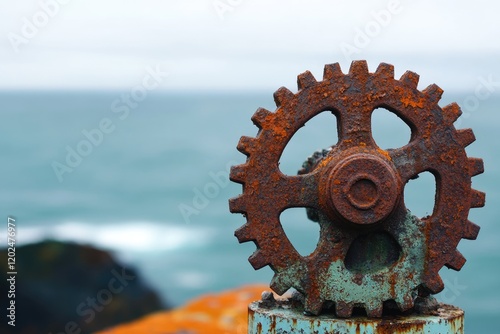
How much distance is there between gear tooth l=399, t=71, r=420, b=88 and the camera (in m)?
4.45

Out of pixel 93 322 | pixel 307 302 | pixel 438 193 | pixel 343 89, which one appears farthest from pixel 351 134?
pixel 93 322

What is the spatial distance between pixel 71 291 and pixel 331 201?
8.07 metres

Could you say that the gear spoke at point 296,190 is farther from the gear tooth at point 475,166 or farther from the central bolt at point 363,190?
the gear tooth at point 475,166

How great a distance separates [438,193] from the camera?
14.8ft

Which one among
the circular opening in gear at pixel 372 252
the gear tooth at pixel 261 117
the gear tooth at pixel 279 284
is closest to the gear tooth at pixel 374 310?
the circular opening in gear at pixel 372 252

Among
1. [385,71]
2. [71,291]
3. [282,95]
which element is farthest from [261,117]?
[71,291]

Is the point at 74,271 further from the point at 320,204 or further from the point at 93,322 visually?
the point at 320,204

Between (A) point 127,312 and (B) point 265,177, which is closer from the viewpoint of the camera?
(B) point 265,177

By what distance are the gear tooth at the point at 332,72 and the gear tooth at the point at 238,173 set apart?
538 mm

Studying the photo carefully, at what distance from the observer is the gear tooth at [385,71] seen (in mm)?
4432

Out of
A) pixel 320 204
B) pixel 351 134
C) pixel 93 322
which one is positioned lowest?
pixel 320 204

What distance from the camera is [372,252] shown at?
14.9ft

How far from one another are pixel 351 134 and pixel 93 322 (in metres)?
7.85

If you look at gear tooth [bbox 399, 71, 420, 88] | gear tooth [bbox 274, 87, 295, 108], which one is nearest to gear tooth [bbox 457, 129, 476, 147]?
gear tooth [bbox 399, 71, 420, 88]
